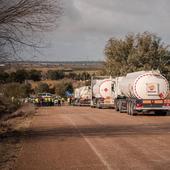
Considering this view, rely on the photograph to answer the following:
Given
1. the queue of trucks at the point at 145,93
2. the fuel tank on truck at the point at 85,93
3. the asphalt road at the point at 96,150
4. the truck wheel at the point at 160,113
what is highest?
the fuel tank on truck at the point at 85,93

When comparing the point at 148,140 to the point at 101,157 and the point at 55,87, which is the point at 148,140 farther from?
the point at 55,87

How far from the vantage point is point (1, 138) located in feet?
76.0

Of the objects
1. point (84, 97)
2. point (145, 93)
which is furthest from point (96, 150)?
point (84, 97)

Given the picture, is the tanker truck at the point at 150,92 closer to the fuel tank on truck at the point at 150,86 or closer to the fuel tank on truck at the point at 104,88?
the fuel tank on truck at the point at 150,86

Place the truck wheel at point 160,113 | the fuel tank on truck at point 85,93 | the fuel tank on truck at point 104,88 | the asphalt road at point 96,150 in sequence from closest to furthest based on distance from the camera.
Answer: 1. the asphalt road at point 96,150
2. the truck wheel at point 160,113
3. the fuel tank on truck at point 104,88
4. the fuel tank on truck at point 85,93

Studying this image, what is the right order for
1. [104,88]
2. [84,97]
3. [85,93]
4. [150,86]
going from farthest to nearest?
[84,97]
[85,93]
[104,88]
[150,86]

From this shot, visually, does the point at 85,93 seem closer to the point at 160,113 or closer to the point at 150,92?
the point at 160,113

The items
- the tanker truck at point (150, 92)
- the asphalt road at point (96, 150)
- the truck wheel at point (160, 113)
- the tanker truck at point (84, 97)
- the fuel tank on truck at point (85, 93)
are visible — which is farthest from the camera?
the tanker truck at point (84, 97)

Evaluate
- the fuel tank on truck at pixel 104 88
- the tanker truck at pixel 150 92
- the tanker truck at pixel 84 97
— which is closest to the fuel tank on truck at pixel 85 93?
the tanker truck at pixel 84 97

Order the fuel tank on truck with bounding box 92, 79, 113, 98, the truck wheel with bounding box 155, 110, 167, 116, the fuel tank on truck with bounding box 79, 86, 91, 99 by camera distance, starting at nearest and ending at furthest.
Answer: the truck wheel with bounding box 155, 110, 167, 116 < the fuel tank on truck with bounding box 92, 79, 113, 98 < the fuel tank on truck with bounding box 79, 86, 91, 99

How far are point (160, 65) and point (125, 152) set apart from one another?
6356 centimetres

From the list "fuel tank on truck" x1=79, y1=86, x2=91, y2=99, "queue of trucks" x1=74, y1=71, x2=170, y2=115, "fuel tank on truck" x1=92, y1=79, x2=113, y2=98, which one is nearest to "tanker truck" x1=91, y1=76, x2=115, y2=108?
"fuel tank on truck" x1=92, y1=79, x2=113, y2=98

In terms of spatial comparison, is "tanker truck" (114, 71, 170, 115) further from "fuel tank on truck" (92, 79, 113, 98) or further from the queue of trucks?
"fuel tank on truck" (92, 79, 113, 98)

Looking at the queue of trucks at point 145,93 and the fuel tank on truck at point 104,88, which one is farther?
the fuel tank on truck at point 104,88
